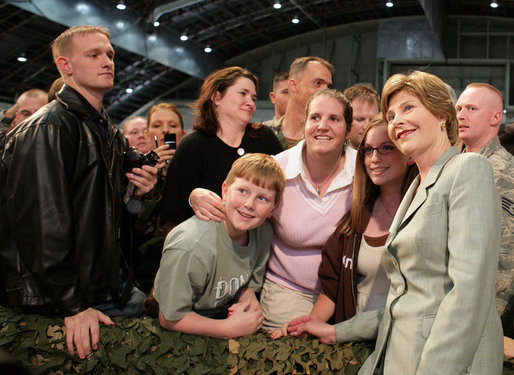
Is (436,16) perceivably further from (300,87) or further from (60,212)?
(60,212)

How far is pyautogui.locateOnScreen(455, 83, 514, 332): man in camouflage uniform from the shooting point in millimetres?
2590

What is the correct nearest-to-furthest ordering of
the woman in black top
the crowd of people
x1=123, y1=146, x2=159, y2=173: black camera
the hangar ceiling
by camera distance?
the crowd of people, x1=123, y1=146, x2=159, y2=173: black camera, the woman in black top, the hangar ceiling

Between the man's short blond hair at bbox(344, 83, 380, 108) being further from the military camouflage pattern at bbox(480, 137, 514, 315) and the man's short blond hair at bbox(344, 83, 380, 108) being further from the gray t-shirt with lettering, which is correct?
the gray t-shirt with lettering

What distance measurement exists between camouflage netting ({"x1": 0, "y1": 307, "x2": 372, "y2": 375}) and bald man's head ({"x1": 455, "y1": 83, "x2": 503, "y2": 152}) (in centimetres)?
170

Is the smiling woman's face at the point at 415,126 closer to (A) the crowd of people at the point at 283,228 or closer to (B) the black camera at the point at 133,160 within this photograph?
(A) the crowd of people at the point at 283,228

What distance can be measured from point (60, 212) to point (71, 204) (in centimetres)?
11

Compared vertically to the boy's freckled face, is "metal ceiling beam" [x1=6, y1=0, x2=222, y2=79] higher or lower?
higher

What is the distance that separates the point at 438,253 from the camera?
5.47ft

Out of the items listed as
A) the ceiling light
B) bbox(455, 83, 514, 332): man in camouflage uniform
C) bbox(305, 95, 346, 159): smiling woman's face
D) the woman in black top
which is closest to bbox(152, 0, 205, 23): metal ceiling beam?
the ceiling light

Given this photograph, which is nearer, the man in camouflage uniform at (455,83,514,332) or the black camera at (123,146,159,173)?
the man in camouflage uniform at (455,83,514,332)

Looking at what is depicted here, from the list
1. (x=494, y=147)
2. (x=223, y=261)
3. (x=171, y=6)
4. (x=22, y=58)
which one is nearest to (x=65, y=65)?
(x=223, y=261)

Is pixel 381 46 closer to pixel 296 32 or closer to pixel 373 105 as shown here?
pixel 296 32

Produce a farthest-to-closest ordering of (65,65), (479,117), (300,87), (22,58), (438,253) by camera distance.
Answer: (22,58) → (300,87) → (479,117) → (65,65) → (438,253)

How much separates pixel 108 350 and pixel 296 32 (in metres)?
17.8
